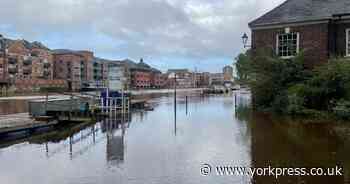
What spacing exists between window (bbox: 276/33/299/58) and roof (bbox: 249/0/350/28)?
41.1 inches

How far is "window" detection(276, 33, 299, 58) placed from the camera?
23.7 metres

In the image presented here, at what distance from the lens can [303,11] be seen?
77.6ft

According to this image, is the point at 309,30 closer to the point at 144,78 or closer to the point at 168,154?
the point at 168,154

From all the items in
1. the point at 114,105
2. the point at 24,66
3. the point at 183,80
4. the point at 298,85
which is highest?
the point at 24,66

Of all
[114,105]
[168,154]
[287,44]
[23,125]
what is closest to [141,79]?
[114,105]

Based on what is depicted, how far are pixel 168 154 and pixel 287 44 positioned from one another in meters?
17.0

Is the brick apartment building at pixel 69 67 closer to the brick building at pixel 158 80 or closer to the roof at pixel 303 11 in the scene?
the brick building at pixel 158 80

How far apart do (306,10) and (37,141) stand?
747 inches

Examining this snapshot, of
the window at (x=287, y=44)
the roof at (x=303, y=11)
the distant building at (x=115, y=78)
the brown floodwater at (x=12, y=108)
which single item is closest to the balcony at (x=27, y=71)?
the brown floodwater at (x=12, y=108)

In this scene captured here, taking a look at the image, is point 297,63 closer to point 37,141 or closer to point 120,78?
point 120,78

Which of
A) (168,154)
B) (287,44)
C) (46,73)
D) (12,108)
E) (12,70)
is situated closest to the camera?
(168,154)

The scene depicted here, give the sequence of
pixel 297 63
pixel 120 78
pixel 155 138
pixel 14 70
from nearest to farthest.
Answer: pixel 155 138
pixel 297 63
pixel 120 78
pixel 14 70

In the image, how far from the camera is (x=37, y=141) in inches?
545

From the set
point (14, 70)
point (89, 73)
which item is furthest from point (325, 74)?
point (89, 73)
